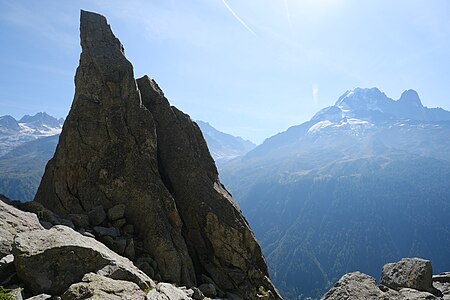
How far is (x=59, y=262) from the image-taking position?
1580cm

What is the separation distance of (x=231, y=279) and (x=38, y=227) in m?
16.0

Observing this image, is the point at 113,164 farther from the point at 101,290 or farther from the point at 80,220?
the point at 101,290

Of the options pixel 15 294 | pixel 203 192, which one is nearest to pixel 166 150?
pixel 203 192

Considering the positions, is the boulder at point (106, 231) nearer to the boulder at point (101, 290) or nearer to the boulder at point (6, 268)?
the boulder at point (6, 268)

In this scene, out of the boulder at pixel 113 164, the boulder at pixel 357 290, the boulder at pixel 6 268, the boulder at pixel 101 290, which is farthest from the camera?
the boulder at pixel 113 164

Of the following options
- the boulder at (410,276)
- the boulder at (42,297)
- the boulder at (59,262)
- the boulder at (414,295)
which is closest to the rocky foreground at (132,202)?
the boulder at (59,262)

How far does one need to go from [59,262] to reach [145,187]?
11.9 metres

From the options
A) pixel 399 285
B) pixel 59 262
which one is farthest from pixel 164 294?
pixel 399 285

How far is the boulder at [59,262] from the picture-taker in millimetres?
15055

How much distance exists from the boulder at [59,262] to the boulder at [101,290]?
1.30m

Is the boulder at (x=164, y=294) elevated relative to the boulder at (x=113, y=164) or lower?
lower

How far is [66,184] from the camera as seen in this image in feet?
97.6

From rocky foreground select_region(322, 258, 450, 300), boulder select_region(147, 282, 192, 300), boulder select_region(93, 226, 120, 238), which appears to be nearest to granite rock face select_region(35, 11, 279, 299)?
boulder select_region(93, 226, 120, 238)

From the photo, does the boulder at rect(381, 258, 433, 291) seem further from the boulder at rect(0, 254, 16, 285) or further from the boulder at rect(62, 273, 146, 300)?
the boulder at rect(0, 254, 16, 285)
